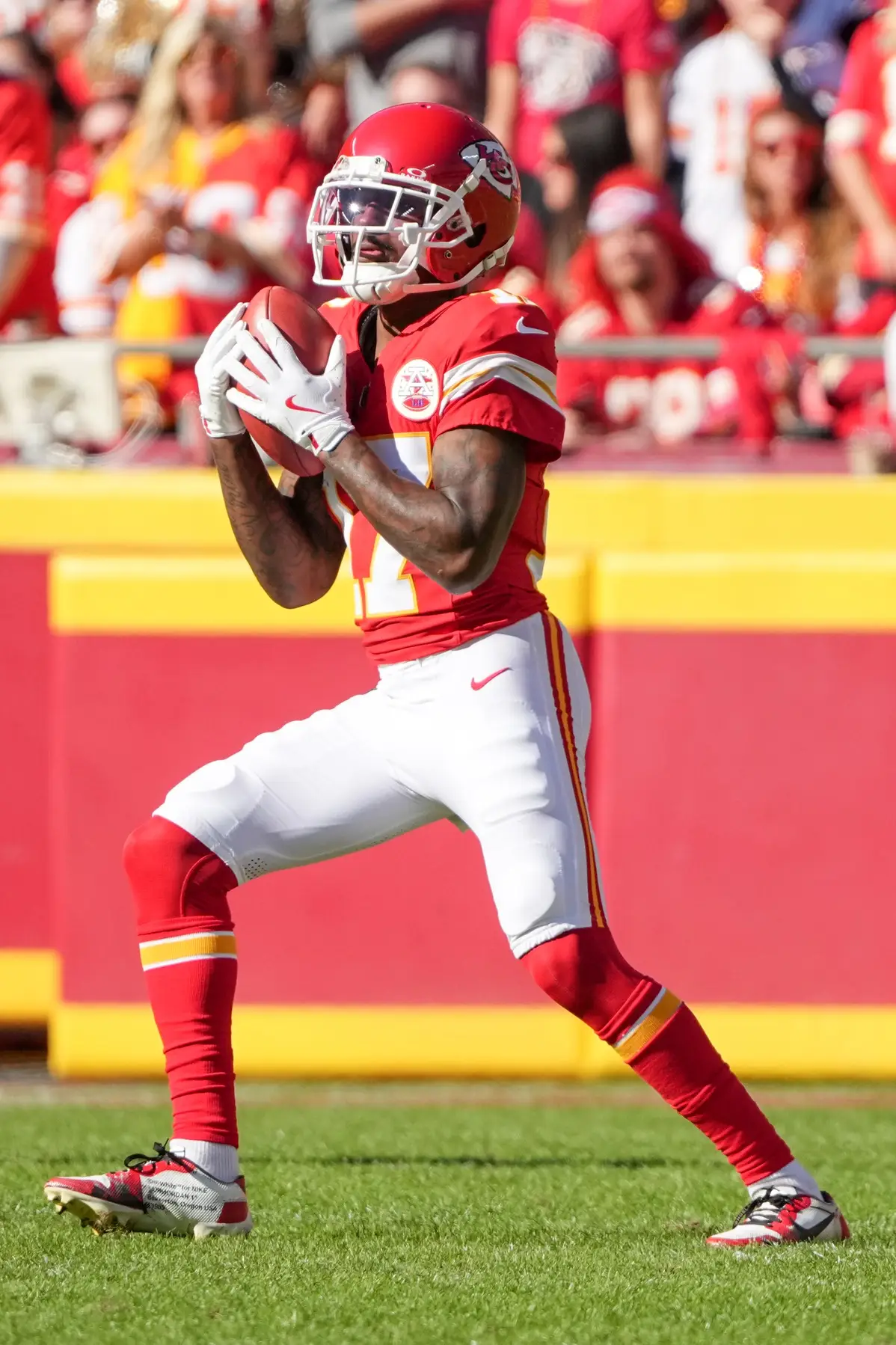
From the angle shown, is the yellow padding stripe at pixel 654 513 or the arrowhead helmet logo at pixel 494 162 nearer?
the arrowhead helmet logo at pixel 494 162

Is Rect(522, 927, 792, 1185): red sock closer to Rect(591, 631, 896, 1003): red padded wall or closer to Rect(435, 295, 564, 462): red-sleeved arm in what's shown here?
Rect(435, 295, 564, 462): red-sleeved arm

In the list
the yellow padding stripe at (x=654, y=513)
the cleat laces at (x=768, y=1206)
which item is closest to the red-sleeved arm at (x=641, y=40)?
the yellow padding stripe at (x=654, y=513)

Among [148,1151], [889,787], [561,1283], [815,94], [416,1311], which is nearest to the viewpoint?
[416,1311]

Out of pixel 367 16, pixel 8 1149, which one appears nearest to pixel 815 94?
pixel 367 16

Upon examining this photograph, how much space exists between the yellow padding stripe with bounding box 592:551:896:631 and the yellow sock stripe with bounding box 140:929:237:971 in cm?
198

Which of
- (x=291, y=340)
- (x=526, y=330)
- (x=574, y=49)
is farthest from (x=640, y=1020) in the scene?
(x=574, y=49)

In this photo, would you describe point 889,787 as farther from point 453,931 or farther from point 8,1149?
point 8,1149

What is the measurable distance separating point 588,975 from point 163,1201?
0.74 metres

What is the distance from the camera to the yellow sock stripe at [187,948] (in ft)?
9.82

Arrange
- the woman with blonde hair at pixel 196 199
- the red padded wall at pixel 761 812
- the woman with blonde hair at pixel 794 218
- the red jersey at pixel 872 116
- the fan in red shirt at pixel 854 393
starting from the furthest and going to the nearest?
the red jersey at pixel 872 116, the woman with blonde hair at pixel 794 218, the woman with blonde hair at pixel 196 199, the fan in red shirt at pixel 854 393, the red padded wall at pixel 761 812

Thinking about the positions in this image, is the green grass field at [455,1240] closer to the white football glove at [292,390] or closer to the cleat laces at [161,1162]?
the cleat laces at [161,1162]

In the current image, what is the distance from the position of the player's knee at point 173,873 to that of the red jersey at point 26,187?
375 centimetres

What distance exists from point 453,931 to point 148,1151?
→ 1188mm

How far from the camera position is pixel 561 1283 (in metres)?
2.68
